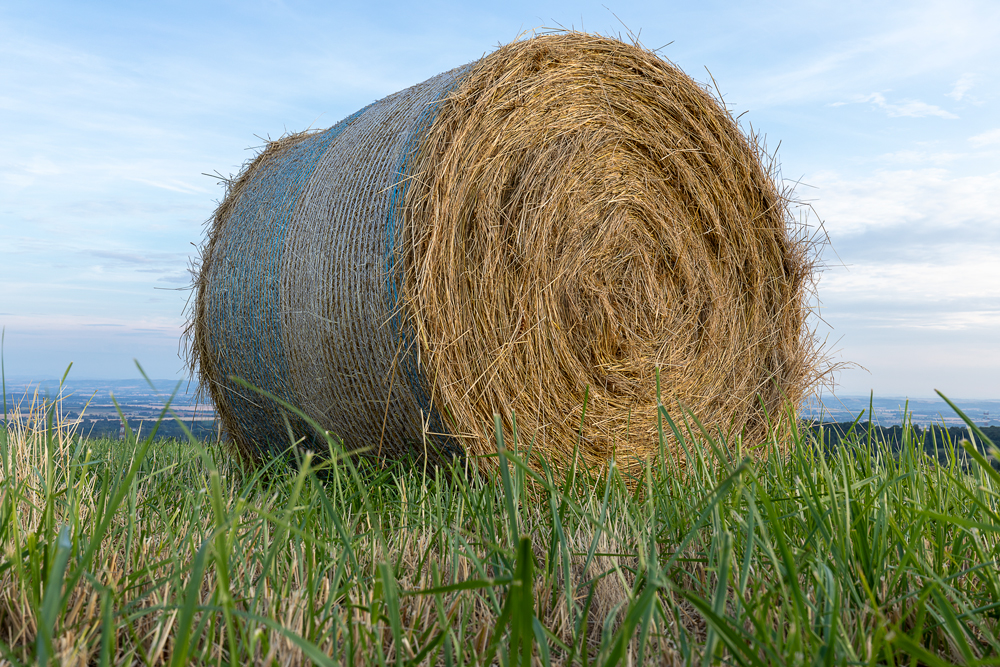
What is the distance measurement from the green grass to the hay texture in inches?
36.2

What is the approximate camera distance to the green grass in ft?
3.34

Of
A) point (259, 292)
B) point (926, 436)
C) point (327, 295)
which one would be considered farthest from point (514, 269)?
point (926, 436)

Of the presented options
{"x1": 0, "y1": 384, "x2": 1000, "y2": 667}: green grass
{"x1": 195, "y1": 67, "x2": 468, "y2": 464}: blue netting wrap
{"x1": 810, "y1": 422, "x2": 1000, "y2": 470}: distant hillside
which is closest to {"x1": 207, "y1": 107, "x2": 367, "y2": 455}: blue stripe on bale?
{"x1": 195, "y1": 67, "x2": 468, "y2": 464}: blue netting wrap

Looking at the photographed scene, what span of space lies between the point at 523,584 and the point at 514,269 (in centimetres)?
229

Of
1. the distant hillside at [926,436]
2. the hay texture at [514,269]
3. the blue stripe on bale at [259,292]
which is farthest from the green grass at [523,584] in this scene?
the blue stripe on bale at [259,292]

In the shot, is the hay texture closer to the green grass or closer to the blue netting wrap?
the blue netting wrap

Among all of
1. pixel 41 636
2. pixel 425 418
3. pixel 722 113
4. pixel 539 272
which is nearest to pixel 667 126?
pixel 722 113

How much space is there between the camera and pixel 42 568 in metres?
1.43

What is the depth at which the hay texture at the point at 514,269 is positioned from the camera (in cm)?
277

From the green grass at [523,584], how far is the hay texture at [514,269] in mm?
919

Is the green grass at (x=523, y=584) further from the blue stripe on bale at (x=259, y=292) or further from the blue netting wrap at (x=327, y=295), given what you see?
the blue stripe on bale at (x=259, y=292)

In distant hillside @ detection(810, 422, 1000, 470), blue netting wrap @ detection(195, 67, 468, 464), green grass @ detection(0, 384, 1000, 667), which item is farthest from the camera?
blue netting wrap @ detection(195, 67, 468, 464)

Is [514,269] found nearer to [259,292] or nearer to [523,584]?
[259,292]

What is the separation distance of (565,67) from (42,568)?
269 centimetres
